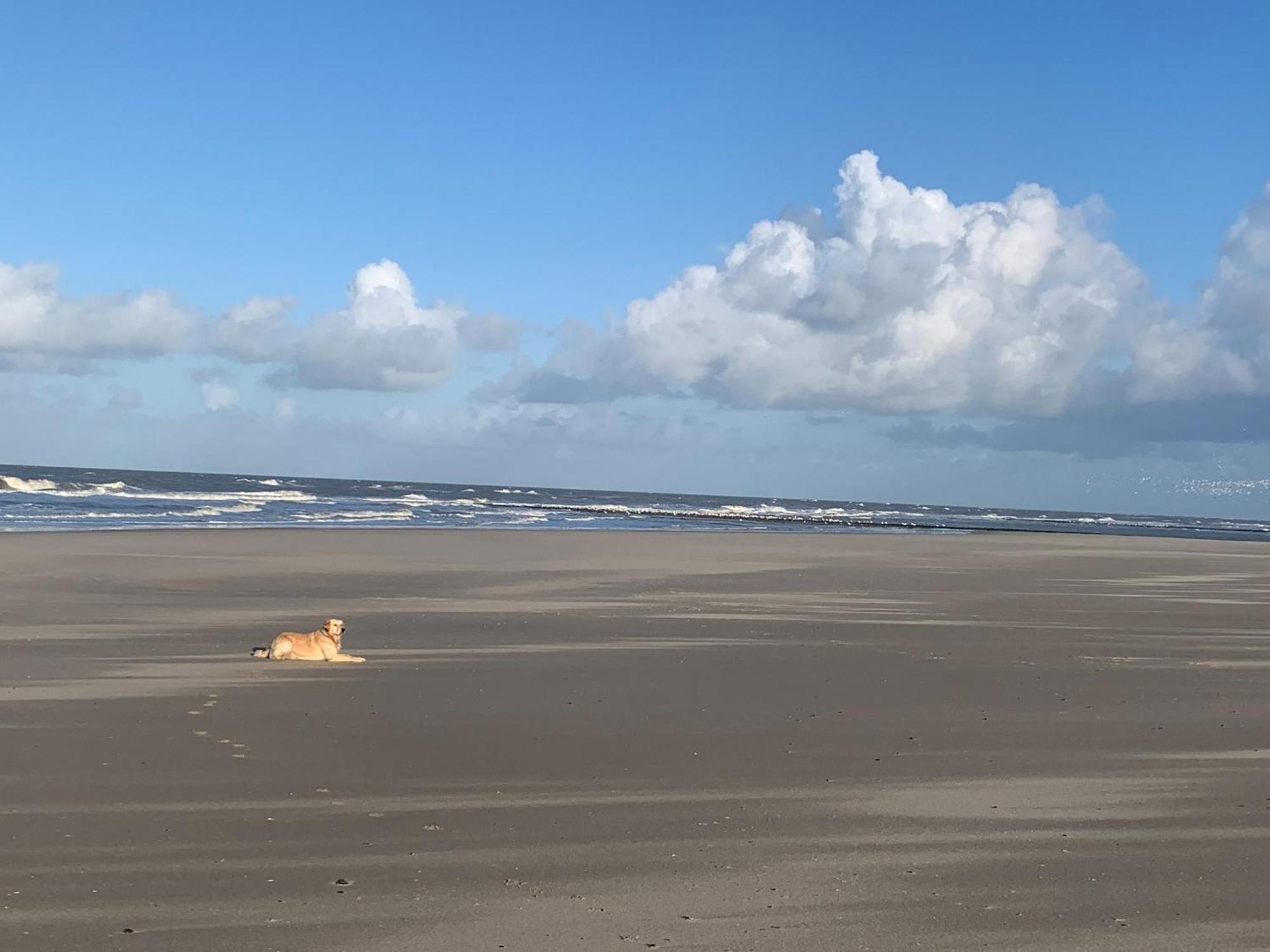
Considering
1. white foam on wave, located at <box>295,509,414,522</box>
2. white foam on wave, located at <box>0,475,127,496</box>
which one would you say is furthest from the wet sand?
white foam on wave, located at <box>0,475,127,496</box>

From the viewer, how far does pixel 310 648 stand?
10766 mm

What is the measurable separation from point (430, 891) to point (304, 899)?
481 mm

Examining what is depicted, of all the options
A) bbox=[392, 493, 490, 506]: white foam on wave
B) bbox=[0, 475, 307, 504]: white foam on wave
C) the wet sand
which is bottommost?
the wet sand

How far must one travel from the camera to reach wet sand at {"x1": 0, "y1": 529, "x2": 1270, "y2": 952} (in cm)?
455

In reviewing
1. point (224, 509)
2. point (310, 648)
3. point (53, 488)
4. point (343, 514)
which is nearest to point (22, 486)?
point (53, 488)

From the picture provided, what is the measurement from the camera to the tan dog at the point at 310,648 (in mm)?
10750

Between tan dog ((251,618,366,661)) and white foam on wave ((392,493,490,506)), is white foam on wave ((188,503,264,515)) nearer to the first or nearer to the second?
white foam on wave ((392,493,490,506))

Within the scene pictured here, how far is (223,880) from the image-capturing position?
4.87 meters

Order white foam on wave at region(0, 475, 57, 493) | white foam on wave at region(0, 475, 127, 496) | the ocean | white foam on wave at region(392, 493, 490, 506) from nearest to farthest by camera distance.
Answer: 1. the ocean
2. white foam on wave at region(0, 475, 127, 496)
3. white foam on wave at region(0, 475, 57, 493)
4. white foam on wave at region(392, 493, 490, 506)

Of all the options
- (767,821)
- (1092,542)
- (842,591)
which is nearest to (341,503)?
(1092,542)

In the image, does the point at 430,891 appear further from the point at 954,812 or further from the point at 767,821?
the point at 954,812

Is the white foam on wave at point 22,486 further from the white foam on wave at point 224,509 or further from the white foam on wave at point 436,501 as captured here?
the white foam on wave at point 436,501

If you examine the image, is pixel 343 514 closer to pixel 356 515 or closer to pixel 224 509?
pixel 356 515

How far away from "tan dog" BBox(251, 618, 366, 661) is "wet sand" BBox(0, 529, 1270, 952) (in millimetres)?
290
